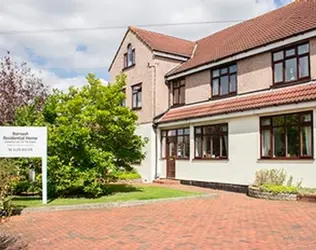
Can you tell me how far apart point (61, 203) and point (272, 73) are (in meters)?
10.6

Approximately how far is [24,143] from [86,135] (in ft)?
7.83

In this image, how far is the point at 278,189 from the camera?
47.6 ft

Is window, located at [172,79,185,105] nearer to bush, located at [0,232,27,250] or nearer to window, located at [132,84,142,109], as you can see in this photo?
window, located at [132,84,142,109]

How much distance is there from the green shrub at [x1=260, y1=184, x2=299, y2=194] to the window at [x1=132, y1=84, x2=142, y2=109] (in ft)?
38.5

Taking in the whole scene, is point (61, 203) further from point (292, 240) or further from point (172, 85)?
point (172, 85)

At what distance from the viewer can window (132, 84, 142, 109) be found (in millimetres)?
24953

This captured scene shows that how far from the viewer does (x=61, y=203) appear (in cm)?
1305

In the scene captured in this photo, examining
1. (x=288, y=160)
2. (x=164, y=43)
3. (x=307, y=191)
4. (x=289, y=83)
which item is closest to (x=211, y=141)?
(x=288, y=160)

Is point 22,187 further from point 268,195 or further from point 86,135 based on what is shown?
point 268,195

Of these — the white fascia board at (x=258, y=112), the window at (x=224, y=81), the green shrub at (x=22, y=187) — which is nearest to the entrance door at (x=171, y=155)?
the white fascia board at (x=258, y=112)

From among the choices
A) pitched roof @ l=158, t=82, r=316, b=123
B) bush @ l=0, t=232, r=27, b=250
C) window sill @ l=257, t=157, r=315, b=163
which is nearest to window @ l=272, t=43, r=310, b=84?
pitched roof @ l=158, t=82, r=316, b=123

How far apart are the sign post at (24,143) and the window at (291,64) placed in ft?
33.6

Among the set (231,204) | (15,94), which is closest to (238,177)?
(231,204)

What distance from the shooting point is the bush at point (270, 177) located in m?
15.4
